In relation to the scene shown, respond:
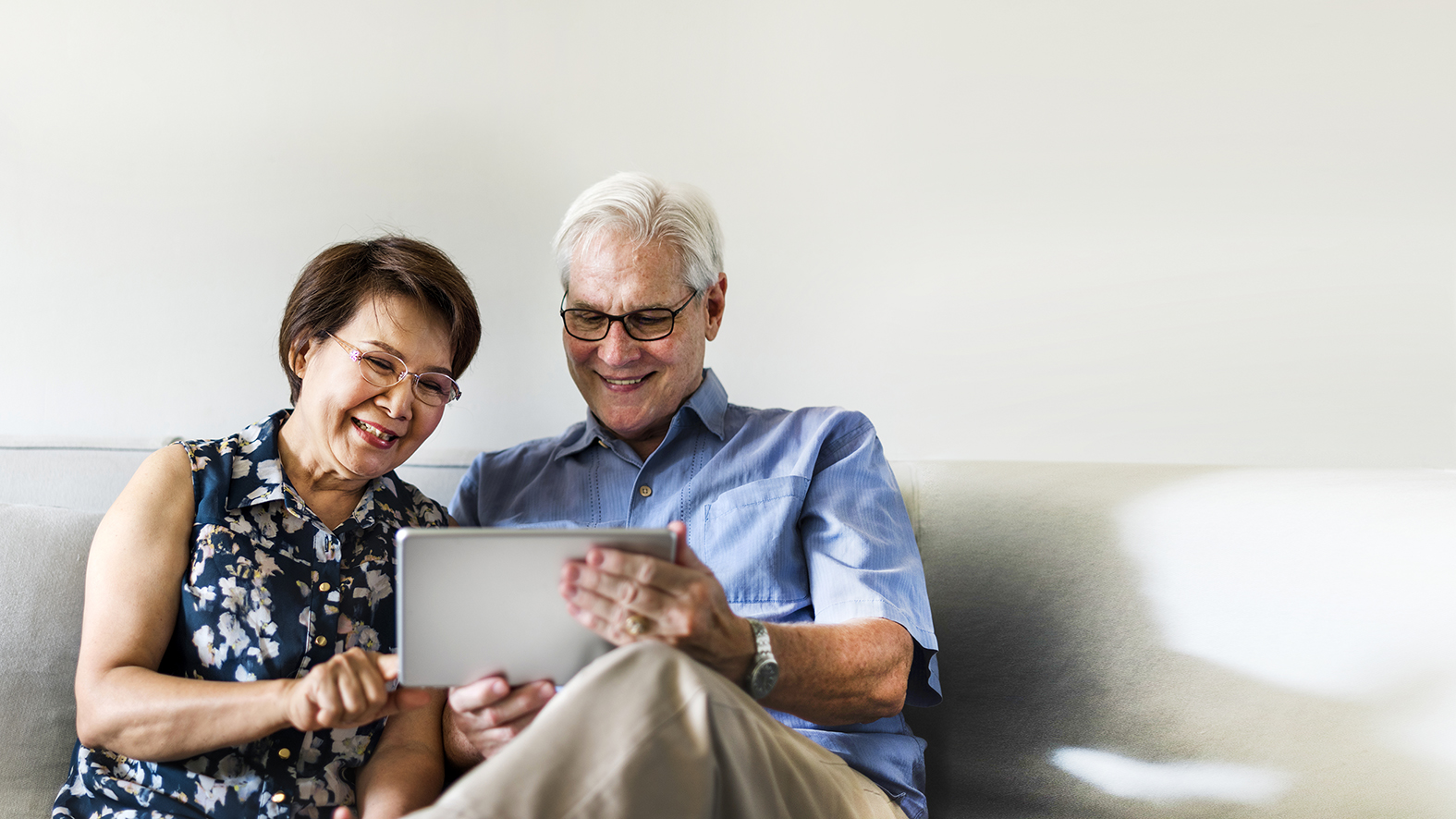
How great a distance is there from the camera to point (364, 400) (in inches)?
50.8

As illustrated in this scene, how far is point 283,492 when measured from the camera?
A: 4.03 ft

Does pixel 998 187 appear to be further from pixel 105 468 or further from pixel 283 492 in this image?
pixel 105 468

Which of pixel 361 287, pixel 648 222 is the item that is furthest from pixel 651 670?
pixel 648 222

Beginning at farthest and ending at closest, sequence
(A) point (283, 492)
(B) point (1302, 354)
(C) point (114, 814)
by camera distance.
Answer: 1. (B) point (1302, 354)
2. (A) point (283, 492)
3. (C) point (114, 814)

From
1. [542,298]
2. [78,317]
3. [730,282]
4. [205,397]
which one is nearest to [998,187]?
[730,282]

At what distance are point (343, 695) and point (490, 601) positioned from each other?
215 mm

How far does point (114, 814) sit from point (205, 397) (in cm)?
99

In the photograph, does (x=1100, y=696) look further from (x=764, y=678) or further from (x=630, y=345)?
(x=630, y=345)

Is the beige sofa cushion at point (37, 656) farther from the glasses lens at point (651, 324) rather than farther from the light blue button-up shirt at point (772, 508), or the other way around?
the glasses lens at point (651, 324)

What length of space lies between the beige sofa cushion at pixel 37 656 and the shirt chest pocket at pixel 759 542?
0.92m

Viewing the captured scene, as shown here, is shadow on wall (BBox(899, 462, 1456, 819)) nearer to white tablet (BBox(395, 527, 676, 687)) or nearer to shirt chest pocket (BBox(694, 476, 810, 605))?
shirt chest pocket (BBox(694, 476, 810, 605))

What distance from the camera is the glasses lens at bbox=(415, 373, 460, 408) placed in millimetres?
1334

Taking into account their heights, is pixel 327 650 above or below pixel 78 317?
below

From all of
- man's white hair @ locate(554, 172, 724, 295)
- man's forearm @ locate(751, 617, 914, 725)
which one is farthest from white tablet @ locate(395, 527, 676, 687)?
man's white hair @ locate(554, 172, 724, 295)
